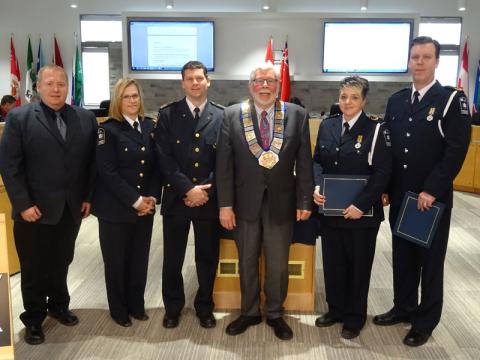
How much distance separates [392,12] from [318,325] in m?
7.93

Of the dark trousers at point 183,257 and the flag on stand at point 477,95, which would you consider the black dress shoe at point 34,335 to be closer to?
the dark trousers at point 183,257

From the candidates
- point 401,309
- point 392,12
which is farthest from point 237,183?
point 392,12

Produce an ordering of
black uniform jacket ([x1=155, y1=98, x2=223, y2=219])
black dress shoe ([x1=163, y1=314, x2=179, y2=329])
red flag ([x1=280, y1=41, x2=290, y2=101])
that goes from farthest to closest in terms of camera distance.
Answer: red flag ([x1=280, y1=41, x2=290, y2=101]) → black dress shoe ([x1=163, y1=314, x2=179, y2=329]) → black uniform jacket ([x1=155, y1=98, x2=223, y2=219])

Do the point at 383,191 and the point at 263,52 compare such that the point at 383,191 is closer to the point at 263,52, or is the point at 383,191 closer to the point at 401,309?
the point at 401,309

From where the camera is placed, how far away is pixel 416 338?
2846mm

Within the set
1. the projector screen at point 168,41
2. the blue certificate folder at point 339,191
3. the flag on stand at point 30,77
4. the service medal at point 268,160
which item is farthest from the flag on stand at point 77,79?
the blue certificate folder at point 339,191

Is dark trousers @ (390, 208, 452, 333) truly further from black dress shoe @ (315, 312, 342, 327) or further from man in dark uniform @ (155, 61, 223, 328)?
man in dark uniform @ (155, 61, 223, 328)

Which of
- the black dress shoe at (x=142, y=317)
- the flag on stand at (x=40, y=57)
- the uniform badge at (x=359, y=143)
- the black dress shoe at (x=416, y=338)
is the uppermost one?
the flag on stand at (x=40, y=57)

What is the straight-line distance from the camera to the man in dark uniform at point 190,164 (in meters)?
2.79

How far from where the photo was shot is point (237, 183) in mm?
2768

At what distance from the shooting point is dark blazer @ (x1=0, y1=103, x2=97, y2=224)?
103 inches

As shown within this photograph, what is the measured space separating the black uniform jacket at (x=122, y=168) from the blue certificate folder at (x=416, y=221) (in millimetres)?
1492

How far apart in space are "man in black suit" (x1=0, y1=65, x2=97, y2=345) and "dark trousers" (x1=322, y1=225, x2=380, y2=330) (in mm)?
1514

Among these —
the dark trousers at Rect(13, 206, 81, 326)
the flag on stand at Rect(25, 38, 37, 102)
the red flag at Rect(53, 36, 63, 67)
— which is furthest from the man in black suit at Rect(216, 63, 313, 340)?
the flag on stand at Rect(25, 38, 37, 102)
